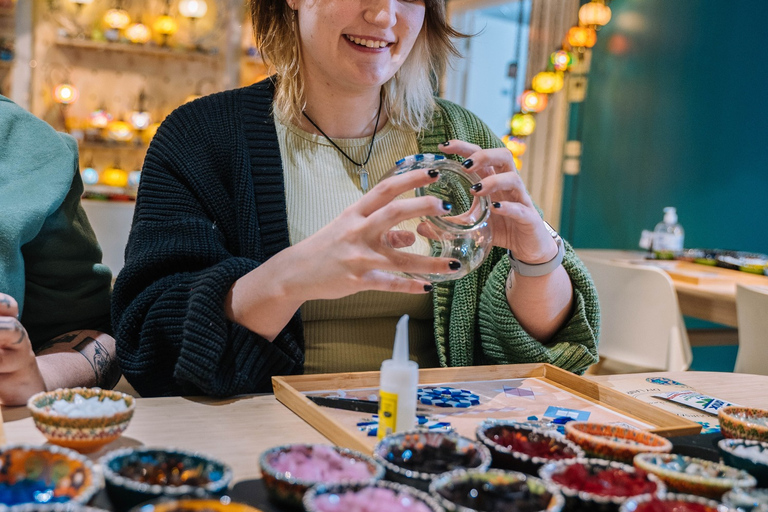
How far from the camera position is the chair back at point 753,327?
2.23m

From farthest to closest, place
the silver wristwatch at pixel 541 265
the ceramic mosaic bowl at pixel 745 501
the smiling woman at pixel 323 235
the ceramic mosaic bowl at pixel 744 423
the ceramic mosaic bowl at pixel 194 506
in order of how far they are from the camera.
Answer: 1. the silver wristwatch at pixel 541 265
2. the smiling woman at pixel 323 235
3. the ceramic mosaic bowl at pixel 744 423
4. the ceramic mosaic bowl at pixel 745 501
5. the ceramic mosaic bowl at pixel 194 506

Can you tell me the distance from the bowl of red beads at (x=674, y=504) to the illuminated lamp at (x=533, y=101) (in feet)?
16.8

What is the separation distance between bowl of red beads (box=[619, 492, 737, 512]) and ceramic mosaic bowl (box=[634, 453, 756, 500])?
0.04m

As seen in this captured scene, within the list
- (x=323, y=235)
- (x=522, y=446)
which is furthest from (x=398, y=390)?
(x=323, y=235)

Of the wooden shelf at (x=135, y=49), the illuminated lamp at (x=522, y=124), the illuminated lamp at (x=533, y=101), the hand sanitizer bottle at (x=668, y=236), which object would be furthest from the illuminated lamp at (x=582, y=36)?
the wooden shelf at (x=135, y=49)

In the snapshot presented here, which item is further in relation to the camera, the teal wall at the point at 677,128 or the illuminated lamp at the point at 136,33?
the illuminated lamp at the point at 136,33

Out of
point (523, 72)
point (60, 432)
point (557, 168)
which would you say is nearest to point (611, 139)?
point (557, 168)

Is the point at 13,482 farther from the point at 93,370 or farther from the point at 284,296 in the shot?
the point at 93,370

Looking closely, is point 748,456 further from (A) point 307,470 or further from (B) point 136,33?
(B) point 136,33

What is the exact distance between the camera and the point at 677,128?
4.59 m

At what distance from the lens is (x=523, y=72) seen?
241 inches

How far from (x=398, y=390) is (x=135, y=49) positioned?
546 centimetres

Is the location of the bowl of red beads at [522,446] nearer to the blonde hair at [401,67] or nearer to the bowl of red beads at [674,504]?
the bowl of red beads at [674,504]

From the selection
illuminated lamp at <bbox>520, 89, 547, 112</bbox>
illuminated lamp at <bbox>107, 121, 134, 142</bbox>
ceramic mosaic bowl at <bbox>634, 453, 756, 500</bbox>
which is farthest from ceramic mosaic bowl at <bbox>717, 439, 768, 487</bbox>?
illuminated lamp at <bbox>107, 121, 134, 142</bbox>
